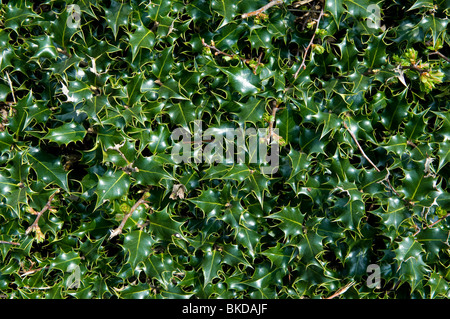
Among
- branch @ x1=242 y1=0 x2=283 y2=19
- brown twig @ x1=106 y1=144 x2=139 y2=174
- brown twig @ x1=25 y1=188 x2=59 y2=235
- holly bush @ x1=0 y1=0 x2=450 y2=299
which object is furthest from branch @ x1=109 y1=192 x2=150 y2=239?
branch @ x1=242 y1=0 x2=283 y2=19

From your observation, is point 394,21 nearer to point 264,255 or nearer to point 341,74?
point 341,74

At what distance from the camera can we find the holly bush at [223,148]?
163cm

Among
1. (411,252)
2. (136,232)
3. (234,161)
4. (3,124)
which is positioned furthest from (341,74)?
(3,124)

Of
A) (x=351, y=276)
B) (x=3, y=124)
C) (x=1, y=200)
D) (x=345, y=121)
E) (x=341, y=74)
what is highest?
(x=341, y=74)

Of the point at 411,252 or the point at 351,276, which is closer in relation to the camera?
the point at 411,252

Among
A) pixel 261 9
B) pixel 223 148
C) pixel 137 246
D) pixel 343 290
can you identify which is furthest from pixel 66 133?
pixel 343 290

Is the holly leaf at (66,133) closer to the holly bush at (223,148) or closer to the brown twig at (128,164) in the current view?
the holly bush at (223,148)

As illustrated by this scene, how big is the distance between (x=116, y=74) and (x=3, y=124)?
1.86 feet

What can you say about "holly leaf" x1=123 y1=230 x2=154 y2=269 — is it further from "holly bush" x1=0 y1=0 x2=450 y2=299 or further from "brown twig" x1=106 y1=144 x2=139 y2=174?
"brown twig" x1=106 y1=144 x2=139 y2=174

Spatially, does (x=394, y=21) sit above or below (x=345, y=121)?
above

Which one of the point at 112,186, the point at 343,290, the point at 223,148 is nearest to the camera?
the point at 112,186

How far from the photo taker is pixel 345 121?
5.54ft

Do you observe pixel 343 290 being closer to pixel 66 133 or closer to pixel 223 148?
pixel 223 148

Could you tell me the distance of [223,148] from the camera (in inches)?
65.9
